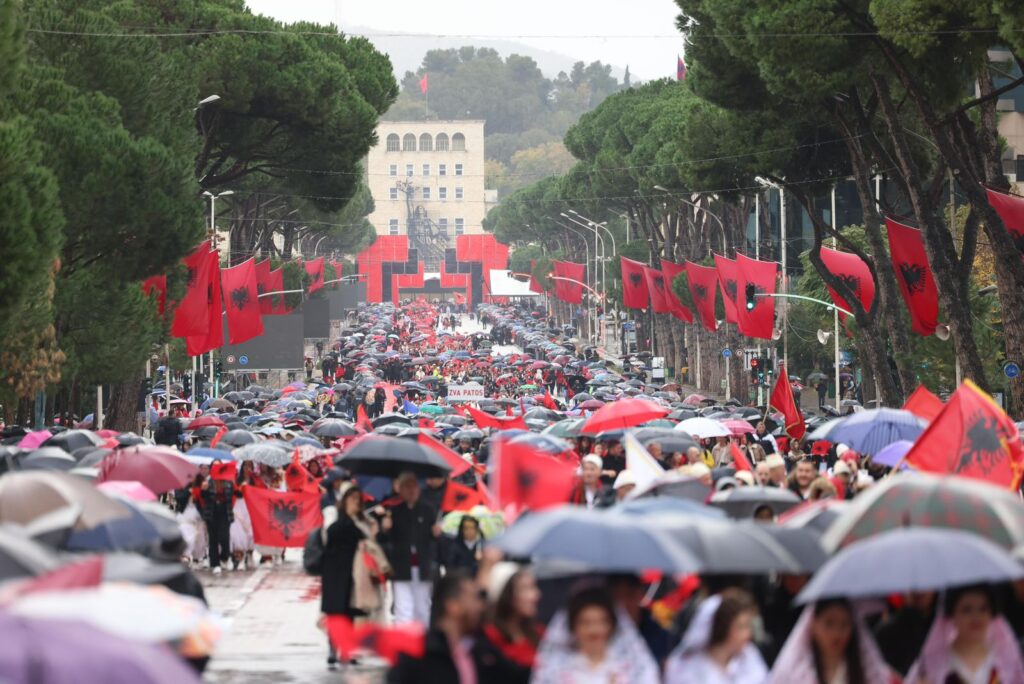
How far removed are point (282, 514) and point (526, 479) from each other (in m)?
8.16

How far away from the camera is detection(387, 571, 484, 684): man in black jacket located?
732 cm

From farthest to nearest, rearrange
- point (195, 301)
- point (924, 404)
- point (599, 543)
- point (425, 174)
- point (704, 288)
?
point (425, 174), point (704, 288), point (195, 301), point (924, 404), point (599, 543)

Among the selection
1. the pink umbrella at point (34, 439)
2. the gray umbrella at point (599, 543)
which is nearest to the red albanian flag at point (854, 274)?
the pink umbrella at point (34, 439)

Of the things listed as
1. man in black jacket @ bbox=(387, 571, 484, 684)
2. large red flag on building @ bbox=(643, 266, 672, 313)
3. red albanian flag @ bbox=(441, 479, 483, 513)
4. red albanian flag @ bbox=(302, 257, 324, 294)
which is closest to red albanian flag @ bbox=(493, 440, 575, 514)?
red albanian flag @ bbox=(441, 479, 483, 513)

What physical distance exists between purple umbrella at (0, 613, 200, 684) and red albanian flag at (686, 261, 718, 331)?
4495cm

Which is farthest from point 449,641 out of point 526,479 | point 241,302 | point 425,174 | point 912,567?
point 425,174

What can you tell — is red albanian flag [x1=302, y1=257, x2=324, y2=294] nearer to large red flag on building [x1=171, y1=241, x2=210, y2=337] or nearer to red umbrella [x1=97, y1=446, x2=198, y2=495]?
large red flag on building [x1=171, y1=241, x2=210, y2=337]

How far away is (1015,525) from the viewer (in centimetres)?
931

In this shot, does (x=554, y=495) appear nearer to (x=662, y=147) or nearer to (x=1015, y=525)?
(x=1015, y=525)

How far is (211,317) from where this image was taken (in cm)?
4244

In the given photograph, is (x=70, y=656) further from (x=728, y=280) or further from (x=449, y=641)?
(x=728, y=280)

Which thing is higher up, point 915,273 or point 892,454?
point 915,273

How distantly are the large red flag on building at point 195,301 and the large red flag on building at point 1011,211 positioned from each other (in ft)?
58.1

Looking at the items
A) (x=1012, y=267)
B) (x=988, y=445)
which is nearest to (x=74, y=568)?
(x=988, y=445)
